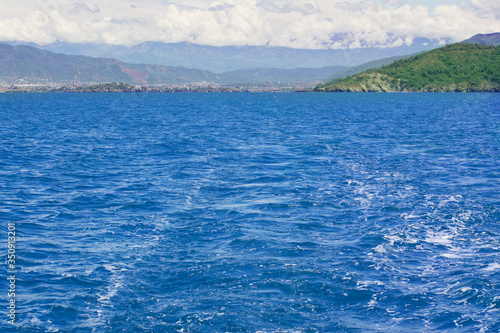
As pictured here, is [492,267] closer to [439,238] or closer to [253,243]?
[439,238]

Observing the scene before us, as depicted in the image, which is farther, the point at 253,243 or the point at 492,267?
the point at 253,243

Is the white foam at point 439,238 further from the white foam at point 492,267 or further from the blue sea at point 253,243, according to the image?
the white foam at point 492,267

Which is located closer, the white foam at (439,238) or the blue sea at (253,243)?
the blue sea at (253,243)

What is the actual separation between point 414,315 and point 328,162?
32.4 metres

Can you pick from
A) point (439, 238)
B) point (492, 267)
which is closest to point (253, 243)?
point (439, 238)

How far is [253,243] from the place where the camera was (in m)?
26.1

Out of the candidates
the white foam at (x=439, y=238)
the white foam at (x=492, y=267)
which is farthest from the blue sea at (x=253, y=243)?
the white foam at (x=439, y=238)

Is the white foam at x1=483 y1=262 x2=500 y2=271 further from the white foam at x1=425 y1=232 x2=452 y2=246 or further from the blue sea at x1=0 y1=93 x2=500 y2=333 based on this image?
the white foam at x1=425 y1=232 x2=452 y2=246

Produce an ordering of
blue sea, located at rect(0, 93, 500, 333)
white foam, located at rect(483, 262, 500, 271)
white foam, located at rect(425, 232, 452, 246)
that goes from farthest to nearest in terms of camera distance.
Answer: white foam, located at rect(425, 232, 452, 246), white foam, located at rect(483, 262, 500, 271), blue sea, located at rect(0, 93, 500, 333)

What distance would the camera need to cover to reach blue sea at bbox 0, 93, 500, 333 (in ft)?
61.4

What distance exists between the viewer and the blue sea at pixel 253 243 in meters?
18.7

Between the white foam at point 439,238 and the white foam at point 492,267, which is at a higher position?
the white foam at point 439,238

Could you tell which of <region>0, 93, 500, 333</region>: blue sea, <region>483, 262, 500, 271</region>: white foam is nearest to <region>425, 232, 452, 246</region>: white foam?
<region>0, 93, 500, 333</region>: blue sea

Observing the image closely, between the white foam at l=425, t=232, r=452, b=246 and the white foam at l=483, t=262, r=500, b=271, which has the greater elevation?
the white foam at l=425, t=232, r=452, b=246
